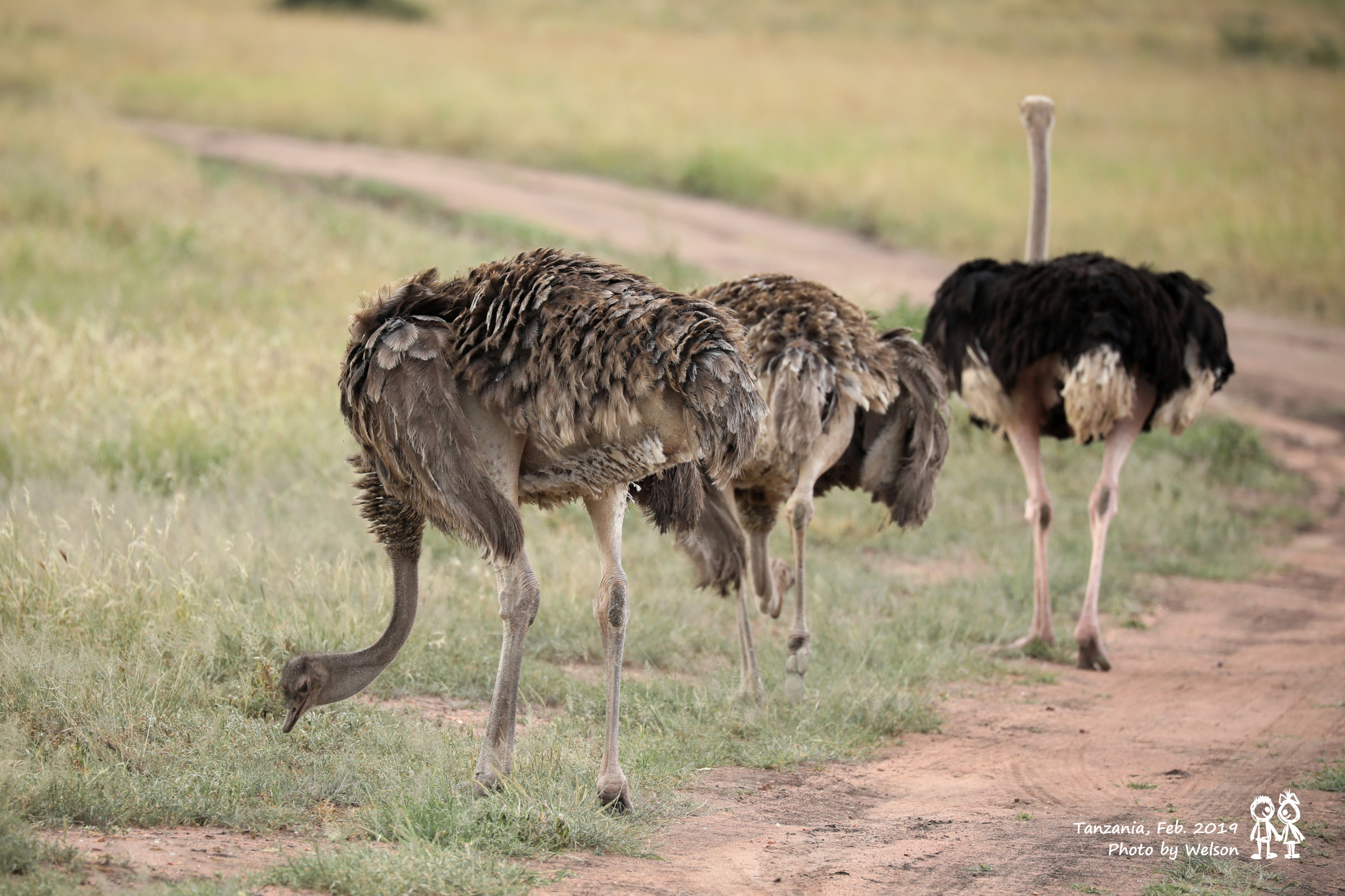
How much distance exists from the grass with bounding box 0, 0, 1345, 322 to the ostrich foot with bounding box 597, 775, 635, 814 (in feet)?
41.4

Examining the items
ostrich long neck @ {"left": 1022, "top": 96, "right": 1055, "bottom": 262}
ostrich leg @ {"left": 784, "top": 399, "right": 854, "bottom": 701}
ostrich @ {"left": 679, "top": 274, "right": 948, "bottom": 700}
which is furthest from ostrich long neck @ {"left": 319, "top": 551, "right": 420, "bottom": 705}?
ostrich long neck @ {"left": 1022, "top": 96, "right": 1055, "bottom": 262}

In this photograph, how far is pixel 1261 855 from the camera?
14.5ft

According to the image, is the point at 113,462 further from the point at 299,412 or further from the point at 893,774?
the point at 893,774

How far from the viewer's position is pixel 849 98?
27.6 metres

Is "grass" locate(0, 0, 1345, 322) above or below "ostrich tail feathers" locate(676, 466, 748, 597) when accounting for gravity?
above

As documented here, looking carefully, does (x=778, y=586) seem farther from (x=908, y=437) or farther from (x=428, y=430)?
(x=428, y=430)

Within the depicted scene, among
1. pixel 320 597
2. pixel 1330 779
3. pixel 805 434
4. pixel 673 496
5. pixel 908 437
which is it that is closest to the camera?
pixel 673 496

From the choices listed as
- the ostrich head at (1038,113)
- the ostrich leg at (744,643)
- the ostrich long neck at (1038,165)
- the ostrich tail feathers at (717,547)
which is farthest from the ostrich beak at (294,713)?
the ostrich head at (1038,113)

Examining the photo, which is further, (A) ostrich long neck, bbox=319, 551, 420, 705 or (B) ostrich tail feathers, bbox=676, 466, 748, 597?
(B) ostrich tail feathers, bbox=676, 466, 748, 597

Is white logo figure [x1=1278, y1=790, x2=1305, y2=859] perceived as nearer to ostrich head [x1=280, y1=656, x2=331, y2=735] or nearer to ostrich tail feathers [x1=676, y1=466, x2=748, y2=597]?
ostrich tail feathers [x1=676, y1=466, x2=748, y2=597]

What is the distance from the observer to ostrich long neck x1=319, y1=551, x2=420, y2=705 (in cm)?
448

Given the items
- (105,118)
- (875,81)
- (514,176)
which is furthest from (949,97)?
(105,118)

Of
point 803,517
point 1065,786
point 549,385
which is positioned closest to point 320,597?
point 803,517

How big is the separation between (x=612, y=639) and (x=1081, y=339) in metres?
3.38
